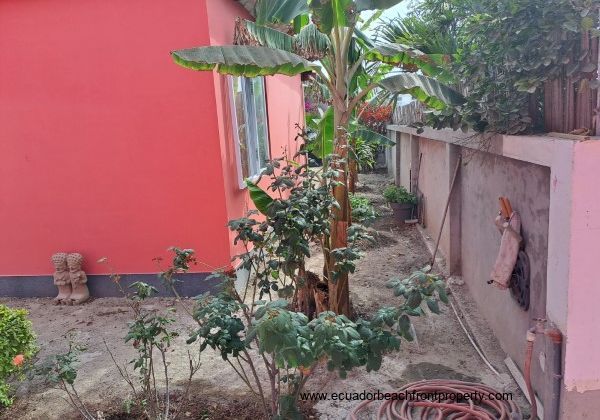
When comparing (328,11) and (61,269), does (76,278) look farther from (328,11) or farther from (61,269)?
(328,11)

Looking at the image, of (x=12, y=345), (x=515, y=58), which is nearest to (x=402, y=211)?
(x=515, y=58)

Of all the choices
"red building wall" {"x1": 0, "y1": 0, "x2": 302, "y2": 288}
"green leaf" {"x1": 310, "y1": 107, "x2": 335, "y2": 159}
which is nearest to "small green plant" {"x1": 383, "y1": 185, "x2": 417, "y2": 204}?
"green leaf" {"x1": 310, "y1": 107, "x2": 335, "y2": 159}

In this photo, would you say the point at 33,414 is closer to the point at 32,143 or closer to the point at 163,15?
the point at 32,143

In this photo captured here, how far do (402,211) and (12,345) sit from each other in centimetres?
694

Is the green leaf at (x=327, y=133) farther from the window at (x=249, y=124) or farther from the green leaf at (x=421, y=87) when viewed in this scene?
the green leaf at (x=421, y=87)

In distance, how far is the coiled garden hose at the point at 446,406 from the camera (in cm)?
301

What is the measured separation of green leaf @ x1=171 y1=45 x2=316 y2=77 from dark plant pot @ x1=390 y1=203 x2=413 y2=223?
5271mm

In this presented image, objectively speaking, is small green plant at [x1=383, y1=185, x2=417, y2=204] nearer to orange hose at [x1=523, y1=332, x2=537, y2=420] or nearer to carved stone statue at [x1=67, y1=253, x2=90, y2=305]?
carved stone statue at [x1=67, y1=253, x2=90, y2=305]

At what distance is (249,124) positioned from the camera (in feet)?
21.8

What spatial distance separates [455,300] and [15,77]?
5.63 metres

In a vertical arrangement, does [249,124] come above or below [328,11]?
below

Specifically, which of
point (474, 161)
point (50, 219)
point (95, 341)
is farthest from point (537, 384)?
point (50, 219)

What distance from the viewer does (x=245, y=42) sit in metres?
5.85

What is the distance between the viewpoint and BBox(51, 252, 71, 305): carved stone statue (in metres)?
5.64
